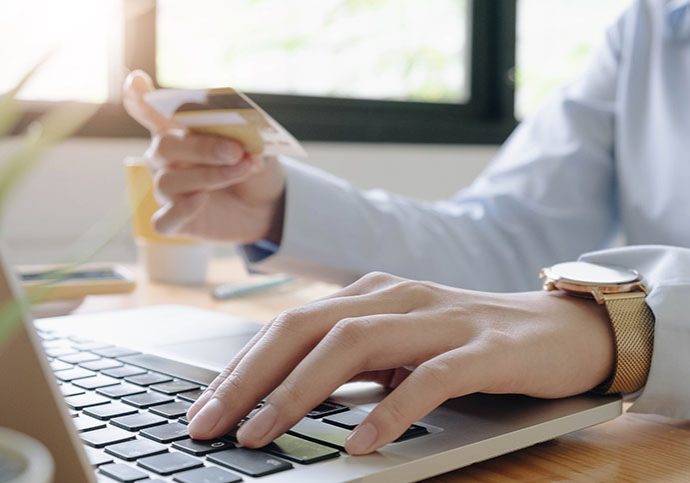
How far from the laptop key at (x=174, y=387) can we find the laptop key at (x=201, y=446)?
9cm

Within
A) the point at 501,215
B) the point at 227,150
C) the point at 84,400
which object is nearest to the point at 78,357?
the point at 84,400

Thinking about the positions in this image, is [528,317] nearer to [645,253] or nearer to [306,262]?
[645,253]

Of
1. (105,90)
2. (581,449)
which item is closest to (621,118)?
(581,449)

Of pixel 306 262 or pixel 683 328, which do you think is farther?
pixel 306 262

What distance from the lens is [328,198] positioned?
1032 millimetres

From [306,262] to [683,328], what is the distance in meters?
0.51

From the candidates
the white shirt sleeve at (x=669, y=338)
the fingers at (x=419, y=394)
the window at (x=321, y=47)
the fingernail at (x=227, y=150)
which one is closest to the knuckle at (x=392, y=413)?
the fingers at (x=419, y=394)

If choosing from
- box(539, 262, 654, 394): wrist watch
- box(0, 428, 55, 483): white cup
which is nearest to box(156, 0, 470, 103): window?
box(539, 262, 654, 394): wrist watch

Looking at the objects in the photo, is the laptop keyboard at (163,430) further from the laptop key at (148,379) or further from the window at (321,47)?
the window at (321,47)

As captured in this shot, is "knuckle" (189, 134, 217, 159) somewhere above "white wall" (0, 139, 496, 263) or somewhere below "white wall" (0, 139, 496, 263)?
above

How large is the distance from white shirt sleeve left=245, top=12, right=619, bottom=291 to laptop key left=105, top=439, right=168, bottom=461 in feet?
1.98

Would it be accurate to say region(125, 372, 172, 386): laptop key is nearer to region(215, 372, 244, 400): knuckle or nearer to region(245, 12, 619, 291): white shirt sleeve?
region(215, 372, 244, 400): knuckle

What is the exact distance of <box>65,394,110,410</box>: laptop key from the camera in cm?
48

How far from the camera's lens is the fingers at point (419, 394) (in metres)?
0.41
